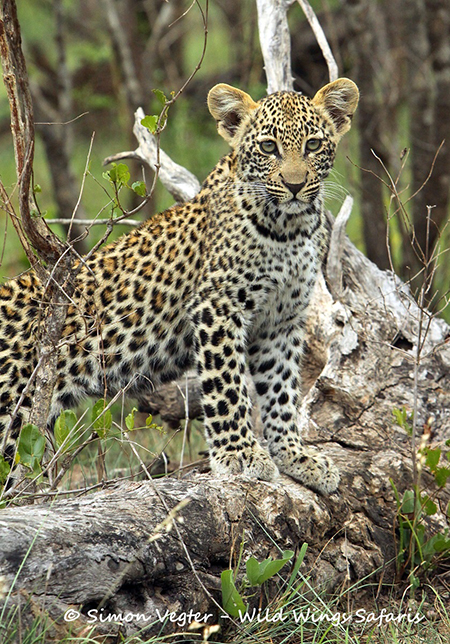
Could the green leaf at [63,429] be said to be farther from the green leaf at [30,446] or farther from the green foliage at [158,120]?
the green foliage at [158,120]

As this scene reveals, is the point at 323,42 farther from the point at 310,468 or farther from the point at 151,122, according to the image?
the point at 310,468

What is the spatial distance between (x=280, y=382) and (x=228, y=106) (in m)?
2.03

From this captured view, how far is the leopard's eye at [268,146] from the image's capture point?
5352 mm

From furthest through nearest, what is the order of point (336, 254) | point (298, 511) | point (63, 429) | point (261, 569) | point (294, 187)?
point (336, 254) → point (294, 187) → point (298, 511) → point (63, 429) → point (261, 569)

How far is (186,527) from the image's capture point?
4.11m

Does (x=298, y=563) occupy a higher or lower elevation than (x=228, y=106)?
lower

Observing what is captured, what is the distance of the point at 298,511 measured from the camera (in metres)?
4.84

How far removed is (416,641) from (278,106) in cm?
343

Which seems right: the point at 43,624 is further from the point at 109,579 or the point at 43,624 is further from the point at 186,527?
the point at 186,527

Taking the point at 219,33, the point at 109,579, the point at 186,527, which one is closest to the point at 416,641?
the point at 186,527

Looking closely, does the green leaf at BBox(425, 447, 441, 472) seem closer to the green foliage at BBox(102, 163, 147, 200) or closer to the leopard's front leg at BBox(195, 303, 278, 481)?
the leopard's front leg at BBox(195, 303, 278, 481)

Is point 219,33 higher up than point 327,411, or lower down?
higher up

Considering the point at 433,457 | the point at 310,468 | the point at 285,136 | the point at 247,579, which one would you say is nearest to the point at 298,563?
the point at 247,579

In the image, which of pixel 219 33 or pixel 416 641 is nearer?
pixel 416 641
